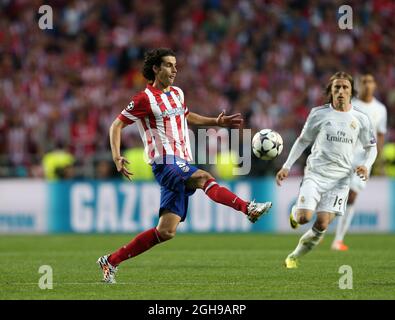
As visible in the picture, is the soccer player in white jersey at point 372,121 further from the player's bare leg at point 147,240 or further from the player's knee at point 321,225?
the player's bare leg at point 147,240

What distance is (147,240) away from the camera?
29.4ft

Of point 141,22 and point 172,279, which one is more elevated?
point 141,22

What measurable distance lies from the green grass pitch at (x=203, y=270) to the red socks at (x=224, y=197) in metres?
0.70

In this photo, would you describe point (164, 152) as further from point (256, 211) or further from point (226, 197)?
point (256, 211)

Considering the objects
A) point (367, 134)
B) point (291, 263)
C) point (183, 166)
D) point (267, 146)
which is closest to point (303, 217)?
point (291, 263)

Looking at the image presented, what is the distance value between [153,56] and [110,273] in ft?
6.79

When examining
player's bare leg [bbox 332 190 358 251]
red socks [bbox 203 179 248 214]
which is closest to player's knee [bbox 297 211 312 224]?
red socks [bbox 203 179 248 214]

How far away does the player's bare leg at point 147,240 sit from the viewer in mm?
8867

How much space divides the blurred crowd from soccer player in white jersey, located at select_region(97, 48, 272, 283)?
9.57 meters

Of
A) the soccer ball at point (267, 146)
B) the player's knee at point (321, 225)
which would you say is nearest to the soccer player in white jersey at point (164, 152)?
the soccer ball at point (267, 146)

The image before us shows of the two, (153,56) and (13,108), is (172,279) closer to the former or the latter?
(153,56)

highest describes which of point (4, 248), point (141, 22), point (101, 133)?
point (141, 22)

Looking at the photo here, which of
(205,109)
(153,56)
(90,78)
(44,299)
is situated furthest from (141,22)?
(44,299)
